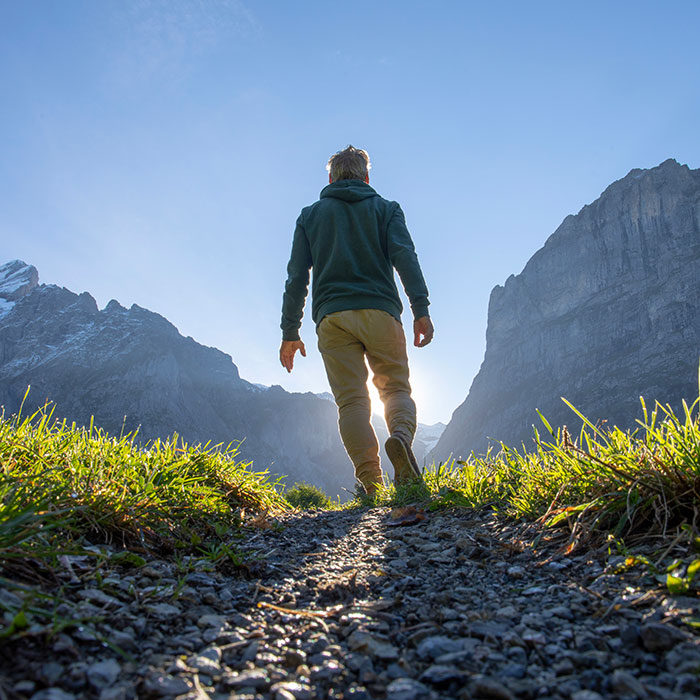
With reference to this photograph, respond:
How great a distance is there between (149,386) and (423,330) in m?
146

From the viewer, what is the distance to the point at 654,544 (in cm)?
183

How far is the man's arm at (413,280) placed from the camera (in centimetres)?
530

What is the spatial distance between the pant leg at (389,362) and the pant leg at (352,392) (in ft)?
0.60

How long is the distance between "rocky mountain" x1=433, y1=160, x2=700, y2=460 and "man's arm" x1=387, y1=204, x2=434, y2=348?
345 feet

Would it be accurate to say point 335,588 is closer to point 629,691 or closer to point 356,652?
point 356,652

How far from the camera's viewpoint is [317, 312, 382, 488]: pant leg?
17.0 feet

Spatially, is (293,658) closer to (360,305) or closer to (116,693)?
(116,693)

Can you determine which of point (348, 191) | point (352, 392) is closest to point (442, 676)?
point (352, 392)

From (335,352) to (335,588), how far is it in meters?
3.57

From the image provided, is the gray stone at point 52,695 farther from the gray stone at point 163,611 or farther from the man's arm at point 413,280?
the man's arm at point 413,280

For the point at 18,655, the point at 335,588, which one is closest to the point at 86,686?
the point at 18,655

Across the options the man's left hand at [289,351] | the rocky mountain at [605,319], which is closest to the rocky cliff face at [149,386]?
the rocky mountain at [605,319]

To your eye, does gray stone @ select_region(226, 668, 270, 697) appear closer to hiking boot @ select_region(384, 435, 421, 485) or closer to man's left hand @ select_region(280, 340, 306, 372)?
hiking boot @ select_region(384, 435, 421, 485)

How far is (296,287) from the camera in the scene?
18.9 feet
